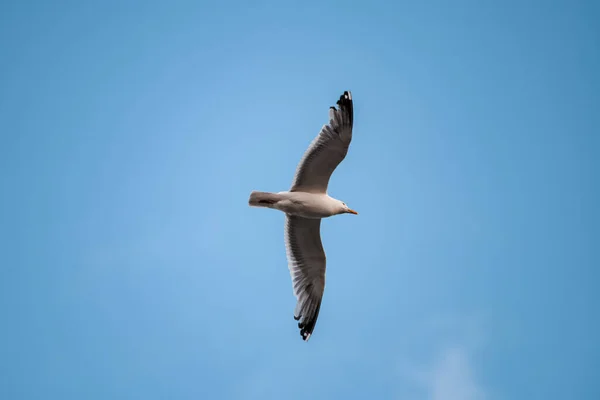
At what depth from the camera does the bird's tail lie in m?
10.6

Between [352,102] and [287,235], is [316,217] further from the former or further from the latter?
[352,102]

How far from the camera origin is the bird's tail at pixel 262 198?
10.6 metres

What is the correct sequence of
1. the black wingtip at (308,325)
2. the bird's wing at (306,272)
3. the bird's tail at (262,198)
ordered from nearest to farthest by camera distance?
1. the bird's tail at (262,198)
2. the bird's wing at (306,272)
3. the black wingtip at (308,325)

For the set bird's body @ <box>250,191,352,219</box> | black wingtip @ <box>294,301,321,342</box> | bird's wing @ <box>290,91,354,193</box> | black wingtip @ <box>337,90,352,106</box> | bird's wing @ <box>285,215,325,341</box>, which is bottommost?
black wingtip @ <box>294,301,321,342</box>

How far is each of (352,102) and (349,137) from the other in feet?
1.85

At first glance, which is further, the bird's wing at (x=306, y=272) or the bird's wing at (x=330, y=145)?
the bird's wing at (x=306, y=272)

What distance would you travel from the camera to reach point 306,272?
38.2 feet

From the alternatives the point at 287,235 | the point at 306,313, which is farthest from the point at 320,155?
the point at 306,313

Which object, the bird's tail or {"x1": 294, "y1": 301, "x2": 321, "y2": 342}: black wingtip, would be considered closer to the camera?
the bird's tail

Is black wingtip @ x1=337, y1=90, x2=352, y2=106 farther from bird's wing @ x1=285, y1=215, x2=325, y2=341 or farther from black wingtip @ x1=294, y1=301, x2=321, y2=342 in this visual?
black wingtip @ x1=294, y1=301, x2=321, y2=342

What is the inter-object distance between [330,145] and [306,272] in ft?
8.26

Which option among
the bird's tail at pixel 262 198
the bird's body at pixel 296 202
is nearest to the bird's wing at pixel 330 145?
the bird's body at pixel 296 202

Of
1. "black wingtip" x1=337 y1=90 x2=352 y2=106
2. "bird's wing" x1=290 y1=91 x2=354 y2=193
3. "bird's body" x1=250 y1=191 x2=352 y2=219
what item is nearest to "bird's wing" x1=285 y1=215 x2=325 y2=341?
"bird's body" x1=250 y1=191 x2=352 y2=219

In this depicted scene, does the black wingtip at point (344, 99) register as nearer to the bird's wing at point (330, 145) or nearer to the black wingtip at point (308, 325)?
the bird's wing at point (330, 145)
